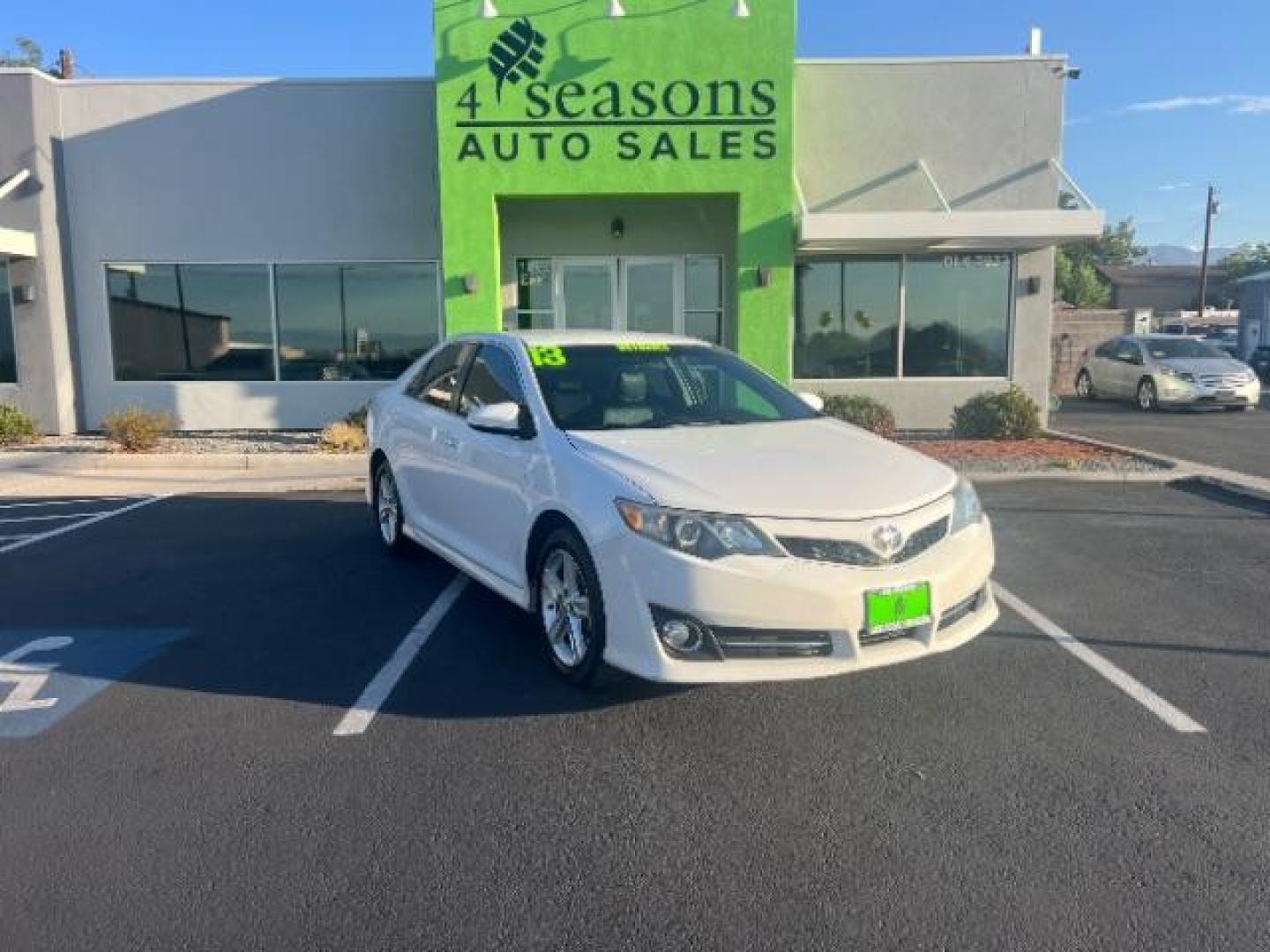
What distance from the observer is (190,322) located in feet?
48.7

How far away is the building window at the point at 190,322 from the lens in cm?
1470

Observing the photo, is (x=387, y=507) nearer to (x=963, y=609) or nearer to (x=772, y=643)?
(x=772, y=643)

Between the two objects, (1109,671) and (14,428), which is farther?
(14,428)

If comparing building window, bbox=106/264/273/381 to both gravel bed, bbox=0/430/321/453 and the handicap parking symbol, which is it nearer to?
Result: gravel bed, bbox=0/430/321/453

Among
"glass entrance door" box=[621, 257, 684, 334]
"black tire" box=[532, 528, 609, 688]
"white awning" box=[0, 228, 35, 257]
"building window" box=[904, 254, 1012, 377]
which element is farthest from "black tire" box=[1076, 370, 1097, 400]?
→ "black tire" box=[532, 528, 609, 688]

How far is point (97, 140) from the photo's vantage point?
14.3 m

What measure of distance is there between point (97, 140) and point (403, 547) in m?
10.8

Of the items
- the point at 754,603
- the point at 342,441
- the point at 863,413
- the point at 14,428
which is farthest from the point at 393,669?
the point at 14,428

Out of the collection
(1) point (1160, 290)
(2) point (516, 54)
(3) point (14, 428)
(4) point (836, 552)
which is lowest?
(3) point (14, 428)

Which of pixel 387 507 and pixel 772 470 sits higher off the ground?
pixel 772 470

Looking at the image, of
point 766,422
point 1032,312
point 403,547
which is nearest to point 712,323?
point 1032,312

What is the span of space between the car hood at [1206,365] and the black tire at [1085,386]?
2732 mm

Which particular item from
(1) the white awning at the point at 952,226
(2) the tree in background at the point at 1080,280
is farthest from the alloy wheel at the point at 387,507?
(2) the tree in background at the point at 1080,280

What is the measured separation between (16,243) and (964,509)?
13752 mm
